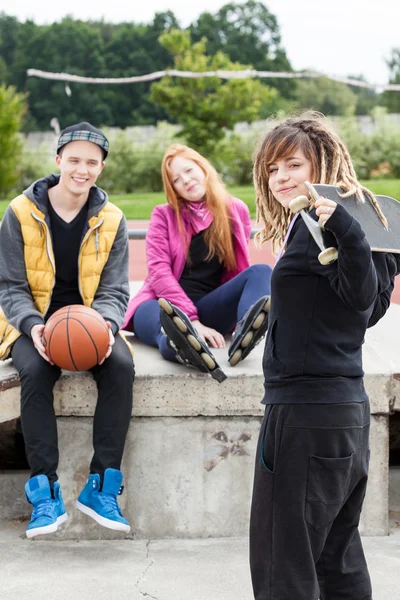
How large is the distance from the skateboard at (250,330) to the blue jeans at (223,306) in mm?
389

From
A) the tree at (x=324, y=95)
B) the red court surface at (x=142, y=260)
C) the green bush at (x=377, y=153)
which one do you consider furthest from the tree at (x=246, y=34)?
the red court surface at (x=142, y=260)

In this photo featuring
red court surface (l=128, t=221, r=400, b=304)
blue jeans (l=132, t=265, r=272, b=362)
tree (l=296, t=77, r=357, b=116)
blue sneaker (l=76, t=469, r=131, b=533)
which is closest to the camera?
blue sneaker (l=76, t=469, r=131, b=533)

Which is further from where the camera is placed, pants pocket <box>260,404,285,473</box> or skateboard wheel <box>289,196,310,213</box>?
pants pocket <box>260,404,285,473</box>

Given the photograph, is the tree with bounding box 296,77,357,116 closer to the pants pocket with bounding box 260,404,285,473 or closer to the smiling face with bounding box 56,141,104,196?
the smiling face with bounding box 56,141,104,196

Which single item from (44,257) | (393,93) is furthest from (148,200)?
(393,93)

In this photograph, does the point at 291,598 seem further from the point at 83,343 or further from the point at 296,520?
the point at 83,343

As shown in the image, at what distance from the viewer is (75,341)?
4.16m

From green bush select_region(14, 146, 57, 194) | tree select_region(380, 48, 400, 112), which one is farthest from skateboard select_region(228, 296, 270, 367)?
tree select_region(380, 48, 400, 112)

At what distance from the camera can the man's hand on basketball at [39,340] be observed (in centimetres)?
421

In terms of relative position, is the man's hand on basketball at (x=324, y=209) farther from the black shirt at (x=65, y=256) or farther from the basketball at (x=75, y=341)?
the black shirt at (x=65, y=256)

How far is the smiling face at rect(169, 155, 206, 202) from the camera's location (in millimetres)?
5234

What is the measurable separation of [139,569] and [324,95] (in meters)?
74.9

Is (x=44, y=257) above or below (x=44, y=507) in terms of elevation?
above

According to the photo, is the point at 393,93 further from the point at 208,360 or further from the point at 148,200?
the point at 208,360
